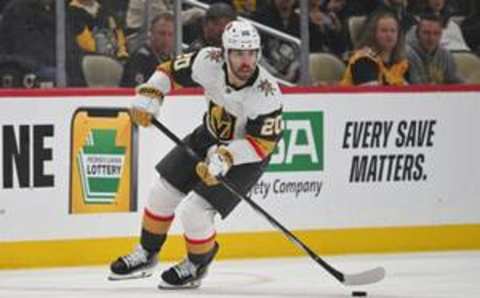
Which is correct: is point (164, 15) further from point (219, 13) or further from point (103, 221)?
point (103, 221)

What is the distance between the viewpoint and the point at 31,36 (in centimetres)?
862

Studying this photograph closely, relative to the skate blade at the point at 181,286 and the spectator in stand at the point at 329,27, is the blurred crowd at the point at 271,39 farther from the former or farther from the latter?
the skate blade at the point at 181,286

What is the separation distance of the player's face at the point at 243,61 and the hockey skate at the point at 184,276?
0.95m

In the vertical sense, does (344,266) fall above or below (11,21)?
below

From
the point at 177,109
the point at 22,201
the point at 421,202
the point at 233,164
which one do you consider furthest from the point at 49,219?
the point at 421,202

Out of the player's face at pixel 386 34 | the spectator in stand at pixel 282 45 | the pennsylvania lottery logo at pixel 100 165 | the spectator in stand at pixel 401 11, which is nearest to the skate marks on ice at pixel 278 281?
the pennsylvania lottery logo at pixel 100 165

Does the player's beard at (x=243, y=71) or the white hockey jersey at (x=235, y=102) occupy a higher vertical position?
the player's beard at (x=243, y=71)

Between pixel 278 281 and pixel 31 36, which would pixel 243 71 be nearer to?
pixel 278 281

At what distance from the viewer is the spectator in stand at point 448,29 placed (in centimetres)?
1034

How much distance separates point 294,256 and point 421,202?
0.96 m

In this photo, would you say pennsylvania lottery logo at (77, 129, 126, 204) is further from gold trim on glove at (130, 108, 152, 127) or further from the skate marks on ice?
gold trim on glove at (130, 108, 152, 127)

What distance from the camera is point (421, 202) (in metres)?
9.59

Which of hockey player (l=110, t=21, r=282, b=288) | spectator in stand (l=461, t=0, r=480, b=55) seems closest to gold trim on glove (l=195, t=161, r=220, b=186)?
hockey player (l=110, t=21, r=282, b=288)

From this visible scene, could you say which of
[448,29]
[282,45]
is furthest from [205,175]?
[448,29]
